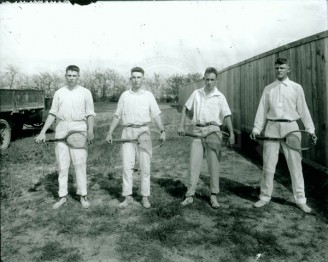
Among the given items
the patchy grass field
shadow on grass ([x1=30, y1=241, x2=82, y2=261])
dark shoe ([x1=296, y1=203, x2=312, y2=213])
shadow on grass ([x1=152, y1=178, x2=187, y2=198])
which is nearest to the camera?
shadow on grass ([x1=30, y1=241, x2=82, y2=261])

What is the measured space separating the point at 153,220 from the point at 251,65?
6.09 metres

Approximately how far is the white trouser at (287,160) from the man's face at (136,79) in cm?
203

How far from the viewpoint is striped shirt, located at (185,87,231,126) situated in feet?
15.9

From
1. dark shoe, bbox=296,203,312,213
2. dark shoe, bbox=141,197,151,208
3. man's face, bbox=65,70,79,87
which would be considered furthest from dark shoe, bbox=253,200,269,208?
man's face, bbox=65,70,79,87

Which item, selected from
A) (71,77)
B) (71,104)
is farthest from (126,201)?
(71,77)

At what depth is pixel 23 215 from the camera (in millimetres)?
4566

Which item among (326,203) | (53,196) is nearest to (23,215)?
(53,196)

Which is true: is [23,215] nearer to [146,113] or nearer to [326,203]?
[146,113]

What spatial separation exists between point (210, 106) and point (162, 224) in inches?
73.4

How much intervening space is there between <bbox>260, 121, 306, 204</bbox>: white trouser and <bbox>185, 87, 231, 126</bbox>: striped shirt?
74cm

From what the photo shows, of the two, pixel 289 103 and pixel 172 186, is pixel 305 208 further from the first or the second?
pixel 172 186

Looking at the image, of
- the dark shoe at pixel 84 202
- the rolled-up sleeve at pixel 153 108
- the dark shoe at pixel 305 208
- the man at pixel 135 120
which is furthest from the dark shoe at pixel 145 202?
the dark shoe at pixel 305 208

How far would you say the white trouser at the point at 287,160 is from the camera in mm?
4680

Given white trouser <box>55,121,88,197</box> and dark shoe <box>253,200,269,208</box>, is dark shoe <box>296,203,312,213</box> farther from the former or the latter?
white trouser <box>55,121,88,197</box>
